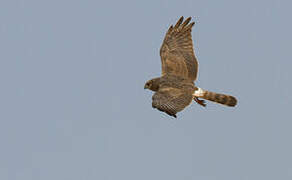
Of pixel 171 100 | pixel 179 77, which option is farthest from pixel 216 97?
pixel 171 100

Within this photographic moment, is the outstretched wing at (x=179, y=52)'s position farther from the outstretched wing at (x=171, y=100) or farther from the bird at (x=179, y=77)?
the outstretched wing at (x=171, y=100)

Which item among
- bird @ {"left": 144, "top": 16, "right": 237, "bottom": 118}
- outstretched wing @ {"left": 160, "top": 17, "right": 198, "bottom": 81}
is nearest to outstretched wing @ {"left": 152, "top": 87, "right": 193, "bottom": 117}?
bird @ {"left": 144, "top": 16, "right": 237, "bottom": 118}

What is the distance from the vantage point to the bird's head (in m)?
15.8

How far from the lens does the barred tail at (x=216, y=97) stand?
15297mm

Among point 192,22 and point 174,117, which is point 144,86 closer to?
point 192,22

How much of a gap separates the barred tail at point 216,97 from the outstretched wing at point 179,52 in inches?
34.2

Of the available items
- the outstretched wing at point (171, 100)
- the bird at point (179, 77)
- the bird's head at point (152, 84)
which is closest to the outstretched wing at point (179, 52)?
the bird at point (179, 77)

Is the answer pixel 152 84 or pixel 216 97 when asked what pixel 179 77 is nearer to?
pixel 152 84

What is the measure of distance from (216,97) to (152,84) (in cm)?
162

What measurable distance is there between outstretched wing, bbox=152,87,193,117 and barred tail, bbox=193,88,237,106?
652mm

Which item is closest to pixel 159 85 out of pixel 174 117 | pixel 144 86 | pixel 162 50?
pixel 144 86

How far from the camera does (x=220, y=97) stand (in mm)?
15352

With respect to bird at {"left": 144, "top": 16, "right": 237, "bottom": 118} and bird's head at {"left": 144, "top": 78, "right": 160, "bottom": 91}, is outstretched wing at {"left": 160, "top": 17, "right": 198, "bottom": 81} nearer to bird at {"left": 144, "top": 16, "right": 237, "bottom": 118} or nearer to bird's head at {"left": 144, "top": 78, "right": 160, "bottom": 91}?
bird at {"left": 144, "top": 16, "right": 237, "bottom": 118}

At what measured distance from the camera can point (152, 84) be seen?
1586 centimetres
